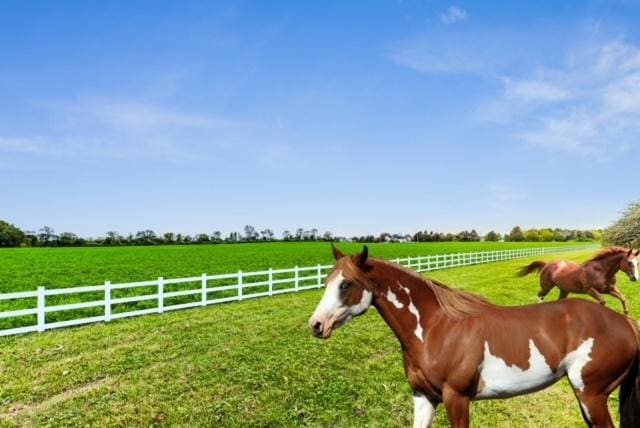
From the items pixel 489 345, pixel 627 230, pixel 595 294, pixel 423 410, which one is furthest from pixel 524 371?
pixel 627 230

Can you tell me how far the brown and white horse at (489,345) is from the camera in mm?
3203

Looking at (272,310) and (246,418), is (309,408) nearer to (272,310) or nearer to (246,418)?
(246,418)

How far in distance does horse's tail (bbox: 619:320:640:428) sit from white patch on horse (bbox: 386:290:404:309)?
5.74ft

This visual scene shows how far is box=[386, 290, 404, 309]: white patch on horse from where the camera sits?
3449mm

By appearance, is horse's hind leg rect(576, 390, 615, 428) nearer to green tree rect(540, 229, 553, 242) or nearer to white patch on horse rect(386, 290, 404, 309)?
white patch on horse rect(386, 290, 404, 309)

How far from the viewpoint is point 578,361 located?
3.25 metres

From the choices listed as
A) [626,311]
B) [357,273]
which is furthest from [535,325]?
[626,311]

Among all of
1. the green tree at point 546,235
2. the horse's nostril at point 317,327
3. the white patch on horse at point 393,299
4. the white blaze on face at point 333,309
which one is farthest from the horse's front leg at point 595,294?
the green tree at point 546,235

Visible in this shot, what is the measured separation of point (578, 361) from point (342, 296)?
1788 mm

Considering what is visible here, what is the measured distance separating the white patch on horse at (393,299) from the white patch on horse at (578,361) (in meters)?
1.24

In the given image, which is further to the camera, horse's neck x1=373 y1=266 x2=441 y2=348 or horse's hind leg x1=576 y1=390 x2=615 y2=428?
horse's neck x1=373 y1=266 x2=441 y2=348

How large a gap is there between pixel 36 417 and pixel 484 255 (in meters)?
40.0

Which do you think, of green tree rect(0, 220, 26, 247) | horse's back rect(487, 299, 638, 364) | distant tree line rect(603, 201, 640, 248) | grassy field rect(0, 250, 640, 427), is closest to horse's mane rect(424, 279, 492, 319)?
horse's back rect(487, 299, 638, 364)

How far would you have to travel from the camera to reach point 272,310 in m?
13.5
